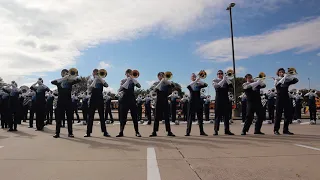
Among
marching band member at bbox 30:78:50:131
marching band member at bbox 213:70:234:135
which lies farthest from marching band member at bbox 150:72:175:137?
marching band member at bbox 30:78:50:131

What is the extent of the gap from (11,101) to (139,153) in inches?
368

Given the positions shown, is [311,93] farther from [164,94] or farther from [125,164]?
[125,164]

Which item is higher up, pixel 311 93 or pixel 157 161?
pixel 311 93

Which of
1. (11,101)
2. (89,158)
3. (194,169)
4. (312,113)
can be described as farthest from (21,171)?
(312,113)

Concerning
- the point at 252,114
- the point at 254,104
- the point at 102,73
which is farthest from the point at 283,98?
the point at 102,73

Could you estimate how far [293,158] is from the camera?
5.62 metres

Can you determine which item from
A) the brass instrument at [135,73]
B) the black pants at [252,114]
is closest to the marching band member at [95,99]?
the brass instrument at [135,73]

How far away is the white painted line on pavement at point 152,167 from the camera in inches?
173

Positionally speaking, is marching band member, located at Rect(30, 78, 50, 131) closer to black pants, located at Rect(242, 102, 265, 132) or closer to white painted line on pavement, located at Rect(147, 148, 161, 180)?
white painted line on pavement, located at Rect(147, 148, 161, 180)

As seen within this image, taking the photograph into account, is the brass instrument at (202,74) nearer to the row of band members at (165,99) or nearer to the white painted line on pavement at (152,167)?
the row of band members at (165,99)

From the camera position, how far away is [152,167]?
4988 millimetres

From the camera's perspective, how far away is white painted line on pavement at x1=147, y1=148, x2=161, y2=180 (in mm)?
4383

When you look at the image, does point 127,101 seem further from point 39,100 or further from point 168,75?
point 39,100

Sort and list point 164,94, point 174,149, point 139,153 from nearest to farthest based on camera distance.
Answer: point 139,153 < point 174,149 < point 164,94
